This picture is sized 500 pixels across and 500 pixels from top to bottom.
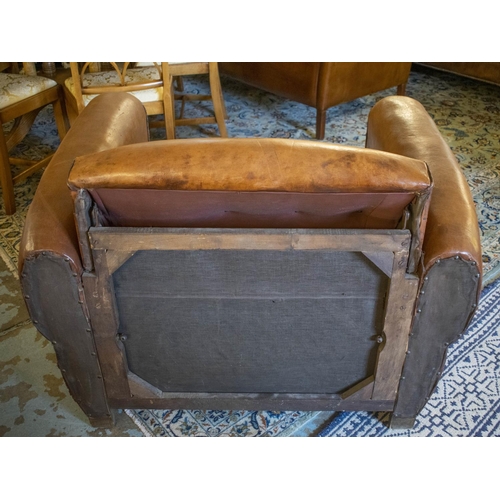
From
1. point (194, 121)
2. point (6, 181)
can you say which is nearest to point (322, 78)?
point (194, 121)

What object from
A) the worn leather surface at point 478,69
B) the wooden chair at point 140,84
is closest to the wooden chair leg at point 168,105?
the wooden chair at point 140,84

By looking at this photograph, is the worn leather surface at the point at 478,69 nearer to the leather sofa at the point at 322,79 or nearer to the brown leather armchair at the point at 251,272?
the leather sofa at the point at 322,79

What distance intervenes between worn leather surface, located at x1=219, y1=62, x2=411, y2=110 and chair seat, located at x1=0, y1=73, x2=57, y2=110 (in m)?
1.32

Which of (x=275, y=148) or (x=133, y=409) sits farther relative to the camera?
(x=133, y=409)

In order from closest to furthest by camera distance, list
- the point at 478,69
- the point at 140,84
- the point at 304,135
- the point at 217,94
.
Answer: the point at 140,84 → the point at 217,94 → the point at 304,135 → the point at 478,69

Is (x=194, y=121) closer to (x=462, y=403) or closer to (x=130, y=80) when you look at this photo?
(x=130, y=80)

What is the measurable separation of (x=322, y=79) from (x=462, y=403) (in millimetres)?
1996

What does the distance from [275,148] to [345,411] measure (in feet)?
2.81

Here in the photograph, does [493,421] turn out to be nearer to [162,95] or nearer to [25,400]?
[25,400]

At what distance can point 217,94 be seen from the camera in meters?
2.94

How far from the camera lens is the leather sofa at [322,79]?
3.04 m

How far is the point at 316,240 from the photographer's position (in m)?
1.11

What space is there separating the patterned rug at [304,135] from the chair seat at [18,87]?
18.7 inches

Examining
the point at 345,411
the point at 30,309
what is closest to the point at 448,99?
the point at 345,411
